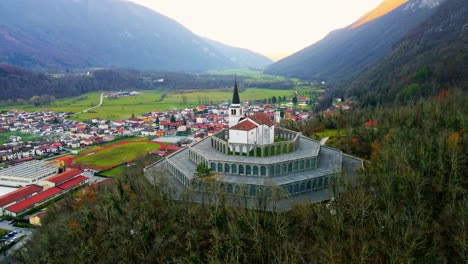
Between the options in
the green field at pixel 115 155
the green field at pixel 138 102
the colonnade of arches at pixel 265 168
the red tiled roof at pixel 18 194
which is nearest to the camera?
the colonnade of arches at pixel 265 168

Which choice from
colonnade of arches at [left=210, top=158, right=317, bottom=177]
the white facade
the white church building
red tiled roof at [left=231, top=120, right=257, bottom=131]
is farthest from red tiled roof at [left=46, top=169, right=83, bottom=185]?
red tiled roof at [left=231, top=120, right=257, bottom=131]

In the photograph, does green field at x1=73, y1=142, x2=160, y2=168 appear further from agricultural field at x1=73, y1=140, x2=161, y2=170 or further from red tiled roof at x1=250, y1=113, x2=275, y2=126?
red tiled roof at x1=250, y1=113, x2=275, y2=126

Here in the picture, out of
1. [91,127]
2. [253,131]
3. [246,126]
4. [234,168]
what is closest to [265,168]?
[234,168]

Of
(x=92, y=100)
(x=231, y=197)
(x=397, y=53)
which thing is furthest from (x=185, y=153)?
(x=92, y=100)

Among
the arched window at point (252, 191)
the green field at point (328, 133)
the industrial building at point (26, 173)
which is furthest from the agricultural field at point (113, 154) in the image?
the arched window at point (252, 191)

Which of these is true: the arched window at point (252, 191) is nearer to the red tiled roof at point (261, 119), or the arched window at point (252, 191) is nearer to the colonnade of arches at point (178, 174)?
the colonnade of arches at point (178, 174)

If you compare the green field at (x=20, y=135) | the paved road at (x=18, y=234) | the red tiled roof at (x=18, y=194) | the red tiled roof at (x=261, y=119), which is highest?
the red tiled roof at (x=261, y=119)

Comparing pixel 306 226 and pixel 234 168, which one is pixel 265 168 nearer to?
pixel 234 168
